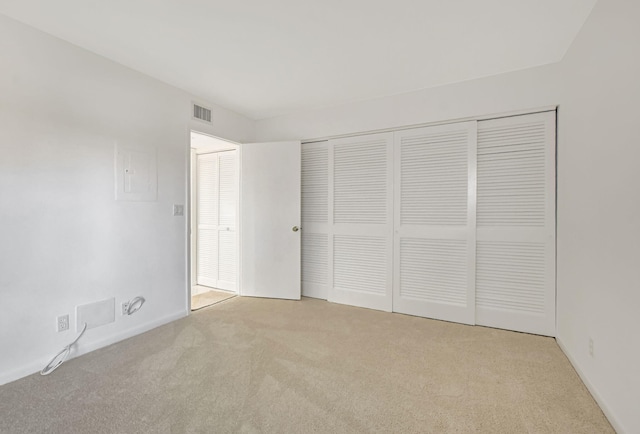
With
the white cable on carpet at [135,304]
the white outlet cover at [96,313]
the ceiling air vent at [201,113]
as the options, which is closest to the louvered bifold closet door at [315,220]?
the ceiling air vent at [201,113]

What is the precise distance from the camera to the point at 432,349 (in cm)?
246

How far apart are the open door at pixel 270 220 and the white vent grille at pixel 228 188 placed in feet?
→ 1.28

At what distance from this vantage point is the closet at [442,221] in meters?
2.74

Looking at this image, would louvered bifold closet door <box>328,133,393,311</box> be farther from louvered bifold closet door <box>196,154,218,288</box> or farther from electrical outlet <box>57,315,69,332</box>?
electrical outlet <box>57,315,69,332</box>

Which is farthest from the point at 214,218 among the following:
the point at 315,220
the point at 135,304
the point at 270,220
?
the point at 135,304

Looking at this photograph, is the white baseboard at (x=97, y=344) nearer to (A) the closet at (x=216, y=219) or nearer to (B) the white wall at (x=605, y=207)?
(A) the closet at (x=216, y=219)

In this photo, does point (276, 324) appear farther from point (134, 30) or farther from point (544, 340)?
point (134, 30)

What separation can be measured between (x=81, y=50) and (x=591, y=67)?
371 centimetres

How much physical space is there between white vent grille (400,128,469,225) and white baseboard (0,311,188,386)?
2.72 metres

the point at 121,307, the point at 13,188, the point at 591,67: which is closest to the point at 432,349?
the point at 591,67

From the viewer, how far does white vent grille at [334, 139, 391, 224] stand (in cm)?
344

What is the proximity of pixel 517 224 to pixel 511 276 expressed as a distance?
50 cm

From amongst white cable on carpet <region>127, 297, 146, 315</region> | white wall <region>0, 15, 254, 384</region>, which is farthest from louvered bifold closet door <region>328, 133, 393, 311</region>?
white cable on carpet <region>127, 297, 146, 315</region>

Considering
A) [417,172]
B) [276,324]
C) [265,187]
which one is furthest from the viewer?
[265,187]
